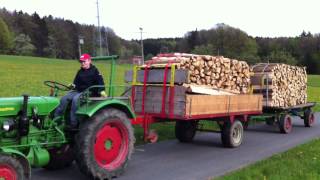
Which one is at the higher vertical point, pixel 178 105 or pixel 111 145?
pixel 178 105

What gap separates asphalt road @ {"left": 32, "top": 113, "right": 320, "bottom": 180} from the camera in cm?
756

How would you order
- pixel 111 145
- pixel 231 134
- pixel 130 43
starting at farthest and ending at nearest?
pixel 130 43
pixel 231 134
pixel 111 145

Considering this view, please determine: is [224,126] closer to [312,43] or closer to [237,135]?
[237,135]

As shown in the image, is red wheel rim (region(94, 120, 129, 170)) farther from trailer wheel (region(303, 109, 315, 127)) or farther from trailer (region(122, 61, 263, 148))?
trailer wheel (region(303, 109, 315, 127))

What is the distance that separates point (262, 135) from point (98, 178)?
7.04m

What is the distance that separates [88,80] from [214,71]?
387 centimetres

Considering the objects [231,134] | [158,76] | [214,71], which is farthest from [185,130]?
[158,76]

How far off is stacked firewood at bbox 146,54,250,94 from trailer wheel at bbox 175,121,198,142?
1187 mm

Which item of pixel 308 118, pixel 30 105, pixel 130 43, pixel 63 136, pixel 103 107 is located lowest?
pixel 308 118

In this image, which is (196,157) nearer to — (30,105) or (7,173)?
(30,105)

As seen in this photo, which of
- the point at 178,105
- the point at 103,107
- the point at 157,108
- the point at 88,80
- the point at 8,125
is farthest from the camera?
the point at 157,108

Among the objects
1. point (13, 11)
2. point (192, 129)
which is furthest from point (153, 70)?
point (13, 11)

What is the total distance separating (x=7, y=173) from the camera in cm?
564

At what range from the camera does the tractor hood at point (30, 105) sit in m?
6.11
